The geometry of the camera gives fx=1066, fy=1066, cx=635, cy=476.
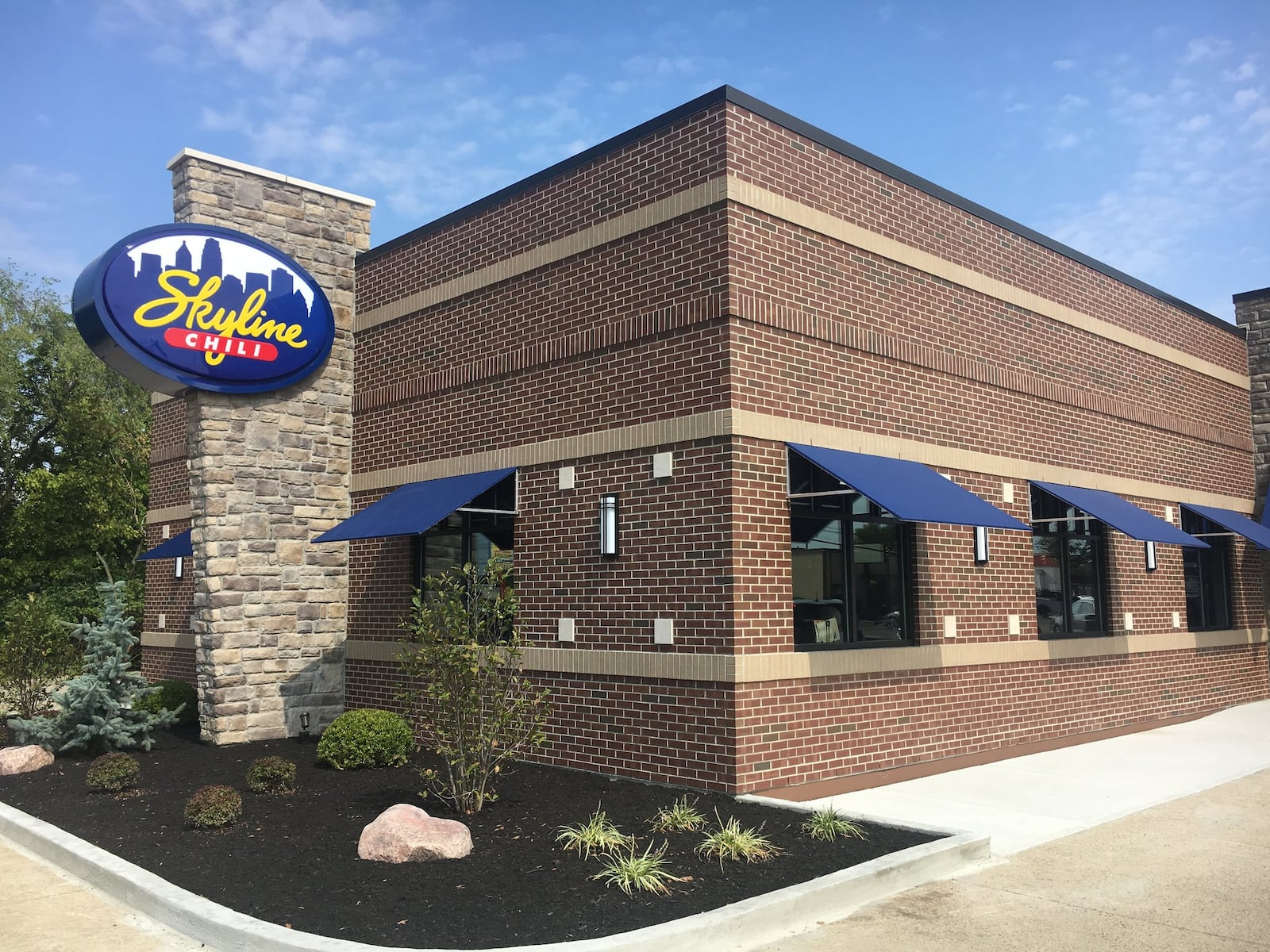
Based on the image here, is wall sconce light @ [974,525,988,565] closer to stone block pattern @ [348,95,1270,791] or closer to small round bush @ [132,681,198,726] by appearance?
stone block pattern @ [348,95,1270,791]

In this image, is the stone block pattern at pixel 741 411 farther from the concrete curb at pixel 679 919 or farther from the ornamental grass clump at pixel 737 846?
the concrete curb at pixel 679 919

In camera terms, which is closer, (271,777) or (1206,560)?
(271,777)

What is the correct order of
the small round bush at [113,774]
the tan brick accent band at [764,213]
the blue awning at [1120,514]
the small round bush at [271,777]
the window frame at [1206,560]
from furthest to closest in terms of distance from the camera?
the window frame at [1206,560] < the blue awning at [1120,514] < the tan brick accent band at [764,213] < the small round bush at [113,774] < the small round bush at [271,777]

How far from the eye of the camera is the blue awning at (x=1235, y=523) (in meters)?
17.2

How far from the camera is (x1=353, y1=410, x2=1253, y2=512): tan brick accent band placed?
35.1 ft

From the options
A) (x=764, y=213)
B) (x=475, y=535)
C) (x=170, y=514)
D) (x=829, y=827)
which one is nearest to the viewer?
(x=829, y=827)

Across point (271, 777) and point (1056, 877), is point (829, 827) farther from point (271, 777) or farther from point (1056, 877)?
point (271, 777)

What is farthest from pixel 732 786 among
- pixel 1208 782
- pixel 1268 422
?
pixel 1268 422

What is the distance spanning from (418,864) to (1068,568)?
1045 cm

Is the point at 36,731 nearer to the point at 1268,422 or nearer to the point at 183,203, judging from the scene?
the point at 183,203

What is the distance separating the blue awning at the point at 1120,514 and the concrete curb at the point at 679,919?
7148 mm

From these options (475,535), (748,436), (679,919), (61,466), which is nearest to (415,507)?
(475,535)

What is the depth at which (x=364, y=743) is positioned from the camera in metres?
11.7

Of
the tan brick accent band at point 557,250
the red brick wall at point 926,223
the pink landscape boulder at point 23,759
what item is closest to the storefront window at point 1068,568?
the red brick wall at point 926,223
